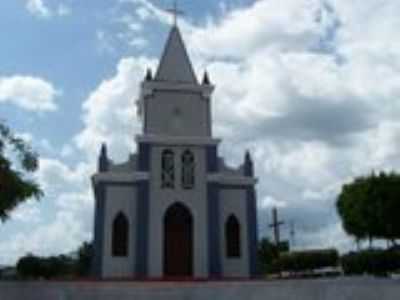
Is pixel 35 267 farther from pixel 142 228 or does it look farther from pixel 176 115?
pixel 176 115

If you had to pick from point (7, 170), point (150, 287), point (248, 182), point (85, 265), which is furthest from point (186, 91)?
point (85, 265)

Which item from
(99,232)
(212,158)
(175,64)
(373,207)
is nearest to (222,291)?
(99,232)

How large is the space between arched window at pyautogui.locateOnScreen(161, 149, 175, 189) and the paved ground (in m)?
12.4

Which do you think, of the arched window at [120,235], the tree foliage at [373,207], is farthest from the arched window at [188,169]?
the tree foliage at [373,207]

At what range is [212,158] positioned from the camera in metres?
28.8

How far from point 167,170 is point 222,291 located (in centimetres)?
1354

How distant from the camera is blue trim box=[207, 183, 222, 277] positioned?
27.2 meters

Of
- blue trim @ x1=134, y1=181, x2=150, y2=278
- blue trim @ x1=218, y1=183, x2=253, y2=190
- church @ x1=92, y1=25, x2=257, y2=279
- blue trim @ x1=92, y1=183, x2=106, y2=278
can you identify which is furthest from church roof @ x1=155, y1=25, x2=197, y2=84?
blue trim @ x1=92, y1=183, x2=106, y2=278

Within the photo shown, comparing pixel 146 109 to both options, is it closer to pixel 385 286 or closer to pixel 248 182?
pixel 248 182

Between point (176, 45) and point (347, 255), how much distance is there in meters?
16.6

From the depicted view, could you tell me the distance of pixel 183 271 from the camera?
27.3 metres

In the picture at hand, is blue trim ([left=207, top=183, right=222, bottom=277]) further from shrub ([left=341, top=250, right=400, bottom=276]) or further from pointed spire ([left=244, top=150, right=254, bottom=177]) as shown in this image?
shrub ([left=341, top=250, right=400, bottom=276])

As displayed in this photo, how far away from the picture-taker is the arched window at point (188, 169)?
28.3m

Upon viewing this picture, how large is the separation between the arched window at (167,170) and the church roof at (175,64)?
13.1 ft
